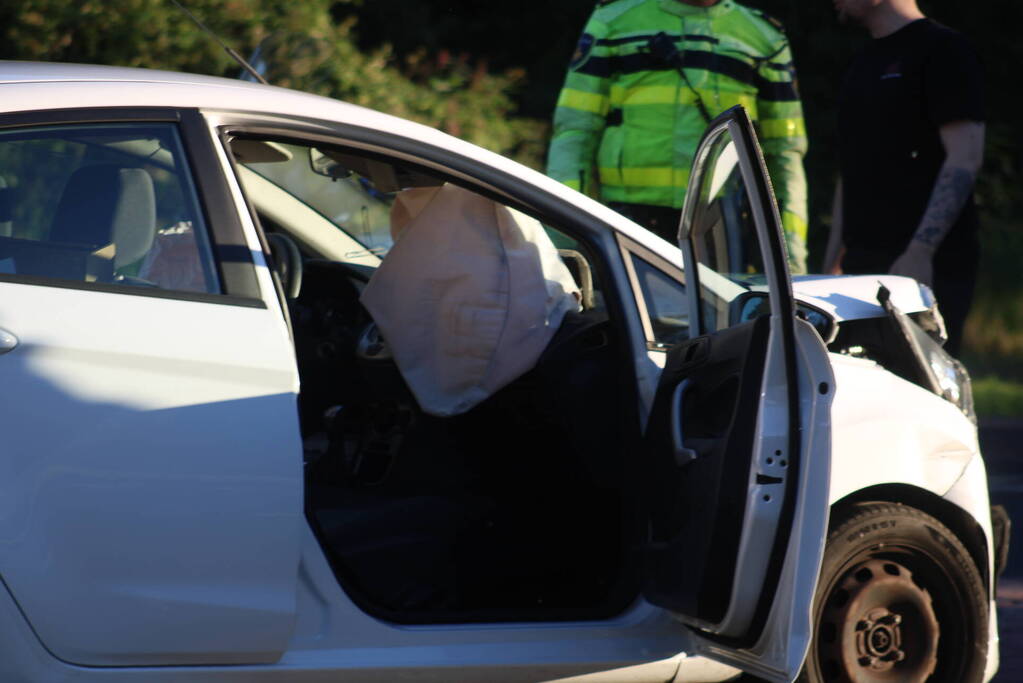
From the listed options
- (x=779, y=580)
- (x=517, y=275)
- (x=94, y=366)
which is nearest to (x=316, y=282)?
(x=517, y=275)

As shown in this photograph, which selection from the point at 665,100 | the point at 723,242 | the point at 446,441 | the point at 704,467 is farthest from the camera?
the point at 665,100

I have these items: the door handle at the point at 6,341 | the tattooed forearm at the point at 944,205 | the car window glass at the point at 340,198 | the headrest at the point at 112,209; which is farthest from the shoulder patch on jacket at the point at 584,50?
the door handle at the point at 6,341

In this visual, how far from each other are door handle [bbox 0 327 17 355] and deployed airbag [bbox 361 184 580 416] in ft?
3.42

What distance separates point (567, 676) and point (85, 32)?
6457 mm

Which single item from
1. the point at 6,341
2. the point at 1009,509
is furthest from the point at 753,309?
the point at 1009,509

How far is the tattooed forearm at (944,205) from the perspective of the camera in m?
4.84

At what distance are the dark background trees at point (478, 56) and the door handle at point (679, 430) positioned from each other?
18.0 feet

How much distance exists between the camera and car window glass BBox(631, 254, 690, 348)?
3152mm

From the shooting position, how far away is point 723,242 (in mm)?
3252

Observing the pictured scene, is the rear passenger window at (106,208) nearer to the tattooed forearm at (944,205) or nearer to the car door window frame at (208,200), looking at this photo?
the car door window frame at (208,200)

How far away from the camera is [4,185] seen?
2.61 m

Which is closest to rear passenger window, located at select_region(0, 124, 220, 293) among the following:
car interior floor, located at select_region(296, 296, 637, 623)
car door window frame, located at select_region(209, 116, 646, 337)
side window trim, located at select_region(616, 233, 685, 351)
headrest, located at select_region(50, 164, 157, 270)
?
headrest, located at select_region(50, 164, 157, 270)

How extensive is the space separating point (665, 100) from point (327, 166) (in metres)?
1.61

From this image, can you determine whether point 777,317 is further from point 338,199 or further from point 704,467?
point 338,199
